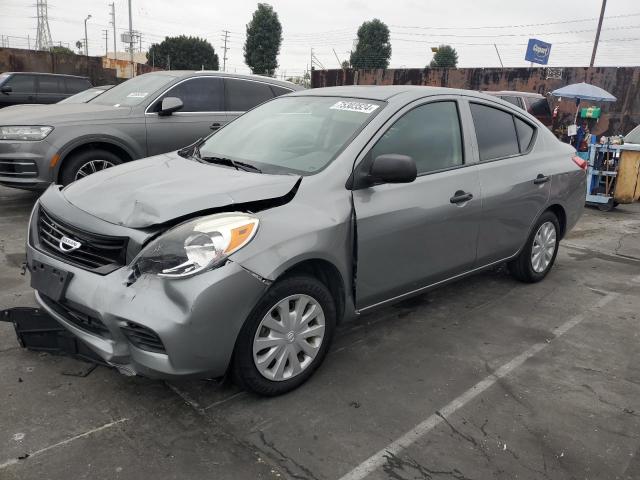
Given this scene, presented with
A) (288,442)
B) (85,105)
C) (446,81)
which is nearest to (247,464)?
(288,442)

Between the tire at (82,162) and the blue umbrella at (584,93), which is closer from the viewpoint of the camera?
the tire at (82,162)

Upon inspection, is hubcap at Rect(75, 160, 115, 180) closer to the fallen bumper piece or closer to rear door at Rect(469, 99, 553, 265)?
the fallen bumper piece

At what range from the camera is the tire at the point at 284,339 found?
2635 millimetres

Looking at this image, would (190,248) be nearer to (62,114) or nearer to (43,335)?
(43,335)

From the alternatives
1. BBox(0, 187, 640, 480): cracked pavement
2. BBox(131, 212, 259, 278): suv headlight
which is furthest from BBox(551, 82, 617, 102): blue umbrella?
BBox(131, 212, 259, 278): suv headlight

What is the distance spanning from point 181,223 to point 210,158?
3.38 ft

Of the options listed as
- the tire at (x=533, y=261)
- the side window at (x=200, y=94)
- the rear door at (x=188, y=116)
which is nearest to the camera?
the tire at (x=533, y=261)

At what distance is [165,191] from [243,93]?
179 inches

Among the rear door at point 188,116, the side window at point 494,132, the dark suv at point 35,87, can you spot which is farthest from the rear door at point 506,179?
the dark suv at point 35,87

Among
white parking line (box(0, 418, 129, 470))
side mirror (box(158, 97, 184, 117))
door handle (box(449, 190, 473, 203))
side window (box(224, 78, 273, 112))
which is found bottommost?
white parking line (box(0, 418, 129, 470))

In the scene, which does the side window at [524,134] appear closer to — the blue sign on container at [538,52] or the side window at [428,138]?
the side window at [428,138]

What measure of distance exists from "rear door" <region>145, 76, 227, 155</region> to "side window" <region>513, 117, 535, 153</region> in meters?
3.76

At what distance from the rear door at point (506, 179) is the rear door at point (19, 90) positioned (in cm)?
1593

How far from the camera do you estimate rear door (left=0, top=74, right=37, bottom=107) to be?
15920 mm
